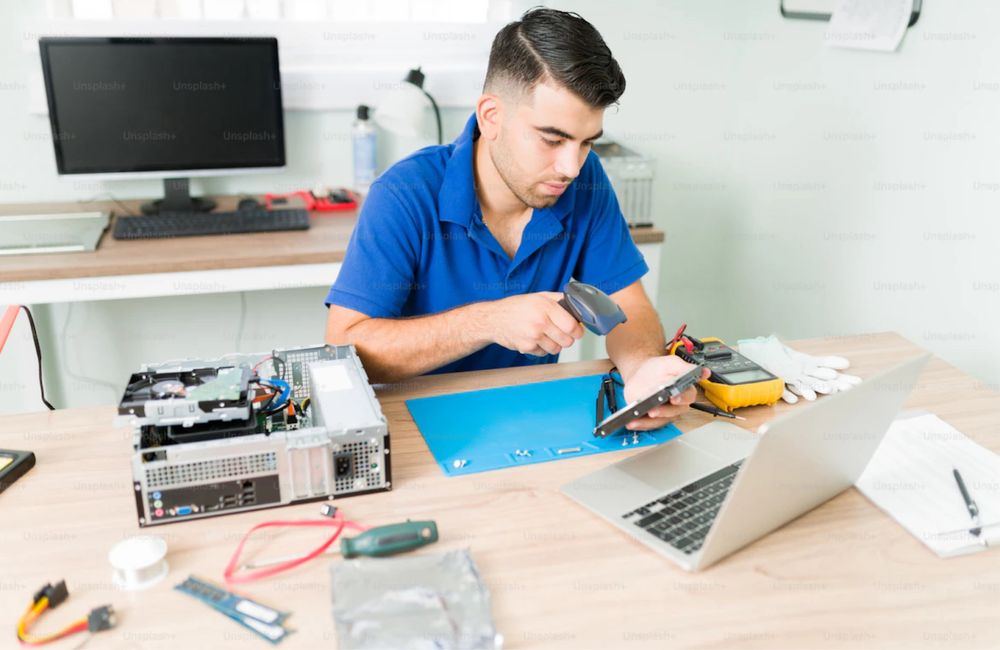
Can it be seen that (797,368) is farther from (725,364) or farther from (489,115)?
(489,115)

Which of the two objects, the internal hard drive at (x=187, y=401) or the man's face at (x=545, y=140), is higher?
the man's face at (x=545, y=140)

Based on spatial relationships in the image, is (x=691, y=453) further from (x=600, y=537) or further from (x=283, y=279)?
(x=283, y=279)

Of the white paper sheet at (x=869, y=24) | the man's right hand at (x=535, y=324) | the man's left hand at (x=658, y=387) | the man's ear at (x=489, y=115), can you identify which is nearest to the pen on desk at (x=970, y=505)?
the man's left hand at (x=658, y=387)

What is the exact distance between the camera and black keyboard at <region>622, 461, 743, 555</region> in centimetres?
109

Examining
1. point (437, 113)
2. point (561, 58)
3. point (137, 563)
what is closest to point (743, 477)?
point (137, 563)

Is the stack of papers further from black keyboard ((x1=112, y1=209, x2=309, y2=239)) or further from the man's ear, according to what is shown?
black keyboard ((x1=112, y1=209, x2=309, y2=239))

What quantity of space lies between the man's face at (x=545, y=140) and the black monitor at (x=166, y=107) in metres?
1.20

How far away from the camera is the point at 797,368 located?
1.57 metres

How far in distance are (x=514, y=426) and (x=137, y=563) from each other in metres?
0.60

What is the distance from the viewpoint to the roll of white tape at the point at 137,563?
978 millimetres

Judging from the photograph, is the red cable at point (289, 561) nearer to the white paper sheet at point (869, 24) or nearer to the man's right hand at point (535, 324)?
the man's right hand at point (535, 324)

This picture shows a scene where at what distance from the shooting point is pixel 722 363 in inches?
59.9

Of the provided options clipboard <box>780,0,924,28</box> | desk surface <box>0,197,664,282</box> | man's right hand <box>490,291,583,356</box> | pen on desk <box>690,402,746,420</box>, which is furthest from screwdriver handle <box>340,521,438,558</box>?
clipboard <box>780,0,924,28</box>

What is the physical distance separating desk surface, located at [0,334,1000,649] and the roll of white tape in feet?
0.04
